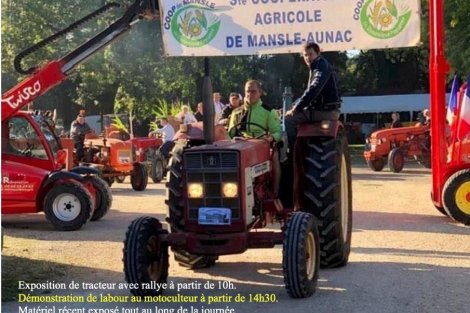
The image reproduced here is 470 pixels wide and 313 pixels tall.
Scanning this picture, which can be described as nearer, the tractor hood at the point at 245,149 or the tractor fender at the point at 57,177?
the tractor hood at the point at 245,149

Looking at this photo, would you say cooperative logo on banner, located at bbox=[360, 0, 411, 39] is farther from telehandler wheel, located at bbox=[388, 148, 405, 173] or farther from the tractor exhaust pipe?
telehandler wheel, located at bbox=[388, 148, 405, 173]

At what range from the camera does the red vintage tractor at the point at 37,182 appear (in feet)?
34.4

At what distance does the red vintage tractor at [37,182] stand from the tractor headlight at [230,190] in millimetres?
4754

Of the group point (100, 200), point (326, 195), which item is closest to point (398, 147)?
point (100, 200)

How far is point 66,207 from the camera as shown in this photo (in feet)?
34.6

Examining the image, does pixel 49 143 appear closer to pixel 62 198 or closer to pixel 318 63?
pixel 62 198

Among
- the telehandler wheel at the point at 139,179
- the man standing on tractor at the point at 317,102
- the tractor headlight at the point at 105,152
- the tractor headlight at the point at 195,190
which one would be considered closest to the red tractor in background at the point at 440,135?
the man standing on tractor at the point at 317,102

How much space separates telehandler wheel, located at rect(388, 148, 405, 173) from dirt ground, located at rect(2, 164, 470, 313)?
→ 773cm

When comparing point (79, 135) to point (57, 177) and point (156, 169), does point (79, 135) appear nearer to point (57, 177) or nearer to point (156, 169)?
point (156, 169)

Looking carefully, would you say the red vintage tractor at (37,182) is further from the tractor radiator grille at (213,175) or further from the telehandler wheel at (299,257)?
the telehandler wheel at (299,257)

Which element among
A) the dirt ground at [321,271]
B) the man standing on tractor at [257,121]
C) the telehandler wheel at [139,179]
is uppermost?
the man standing on tractor at [257,121]

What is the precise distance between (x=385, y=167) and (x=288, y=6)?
10.6 metres

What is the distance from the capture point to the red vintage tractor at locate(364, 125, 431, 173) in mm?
19828

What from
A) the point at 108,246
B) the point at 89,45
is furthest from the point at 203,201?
the point at 89,45
